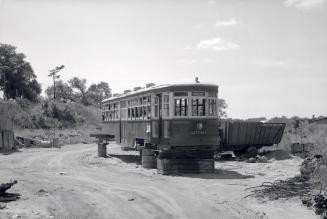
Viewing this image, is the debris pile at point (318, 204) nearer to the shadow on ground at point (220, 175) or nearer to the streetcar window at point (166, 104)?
the shadow on ground at point (220, 175)

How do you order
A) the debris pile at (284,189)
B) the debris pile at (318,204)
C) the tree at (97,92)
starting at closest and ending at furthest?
the debris pile at (318,204) < the debris pile at (284,189) < the tree at (97,92)

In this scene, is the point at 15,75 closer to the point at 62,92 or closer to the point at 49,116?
the point at 49,116

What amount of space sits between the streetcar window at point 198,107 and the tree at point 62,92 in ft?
269

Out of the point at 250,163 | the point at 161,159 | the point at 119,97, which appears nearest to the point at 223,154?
the point at 250,163

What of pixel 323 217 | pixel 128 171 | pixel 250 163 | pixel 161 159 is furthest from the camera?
pixel 250 163

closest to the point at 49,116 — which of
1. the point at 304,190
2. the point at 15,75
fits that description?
the point at 15,75

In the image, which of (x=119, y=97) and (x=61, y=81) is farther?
(x=61, y=81)

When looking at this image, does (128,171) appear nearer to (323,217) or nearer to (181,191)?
(181,191)

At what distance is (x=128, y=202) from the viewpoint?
1109cm

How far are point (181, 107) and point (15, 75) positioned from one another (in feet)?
172

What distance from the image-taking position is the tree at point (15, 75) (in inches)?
2503

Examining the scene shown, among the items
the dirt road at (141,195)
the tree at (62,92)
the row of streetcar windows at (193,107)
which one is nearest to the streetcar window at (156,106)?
the row of streetcar windows at (193,107)

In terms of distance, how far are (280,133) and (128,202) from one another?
16570 millimetres

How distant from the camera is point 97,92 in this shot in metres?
116
